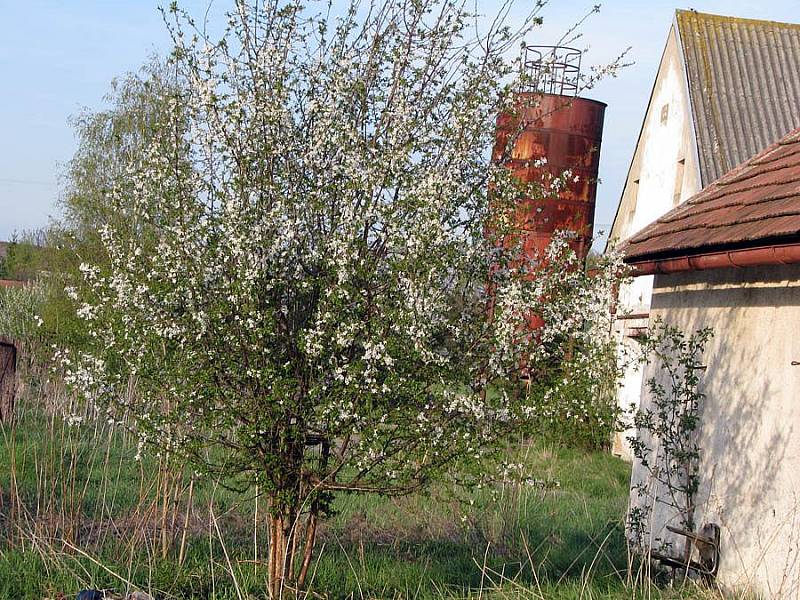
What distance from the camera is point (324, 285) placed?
5.10 metres

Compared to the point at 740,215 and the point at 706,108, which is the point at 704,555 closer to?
the point at 740,215

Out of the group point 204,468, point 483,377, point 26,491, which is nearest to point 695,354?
point 483,377

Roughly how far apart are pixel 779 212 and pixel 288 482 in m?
3.05

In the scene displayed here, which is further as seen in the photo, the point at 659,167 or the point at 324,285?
the point at 659,167

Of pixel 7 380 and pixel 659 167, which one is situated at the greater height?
pixel 659 167

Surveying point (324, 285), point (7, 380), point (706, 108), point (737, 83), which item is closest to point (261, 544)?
point (324, 285)

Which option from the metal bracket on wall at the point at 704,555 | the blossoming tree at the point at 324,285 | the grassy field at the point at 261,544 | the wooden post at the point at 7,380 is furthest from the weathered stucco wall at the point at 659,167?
the blossoming tree at the point at 324,285

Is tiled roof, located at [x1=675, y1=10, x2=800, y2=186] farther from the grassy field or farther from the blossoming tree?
the blossoming tree

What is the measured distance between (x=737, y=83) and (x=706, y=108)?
764 millimetres

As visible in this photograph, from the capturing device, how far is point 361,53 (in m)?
5.66

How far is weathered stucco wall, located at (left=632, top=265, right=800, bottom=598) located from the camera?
5.60 meters

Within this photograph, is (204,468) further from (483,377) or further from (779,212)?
(779,212)

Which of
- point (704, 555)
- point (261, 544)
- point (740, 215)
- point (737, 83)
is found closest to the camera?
point (740, 215)

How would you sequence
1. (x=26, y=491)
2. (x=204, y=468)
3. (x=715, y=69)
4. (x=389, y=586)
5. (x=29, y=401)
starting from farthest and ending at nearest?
(x=715, y=69)
(x=29, y=401)
(x=26, y=491)
(x=389, y=586)
(x=204, y=468)
